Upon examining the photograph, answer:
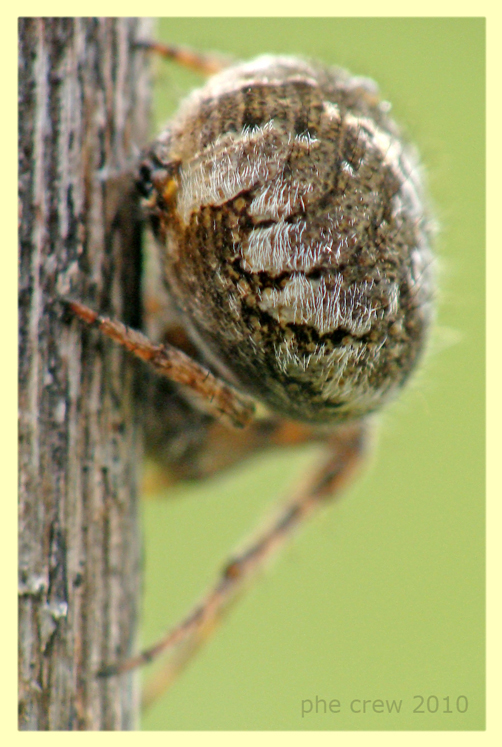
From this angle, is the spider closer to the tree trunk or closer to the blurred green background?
the tree trunk

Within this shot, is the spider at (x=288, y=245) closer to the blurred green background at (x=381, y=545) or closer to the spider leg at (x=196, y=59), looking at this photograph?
the spider leg at (x=196, y=59)

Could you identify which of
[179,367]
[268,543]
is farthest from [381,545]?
[179,367]

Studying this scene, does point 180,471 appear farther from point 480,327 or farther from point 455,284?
point 480,327

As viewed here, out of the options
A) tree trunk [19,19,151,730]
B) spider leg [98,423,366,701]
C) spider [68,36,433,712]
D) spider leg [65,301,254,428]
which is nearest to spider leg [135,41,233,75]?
tree trunk [19,19,151,730]

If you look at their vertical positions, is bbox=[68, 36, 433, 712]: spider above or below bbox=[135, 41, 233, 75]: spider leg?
below

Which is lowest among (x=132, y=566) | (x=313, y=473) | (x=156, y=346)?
(x=132, y=566)

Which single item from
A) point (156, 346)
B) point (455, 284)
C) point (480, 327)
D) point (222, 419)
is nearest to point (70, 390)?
point (156, 346)

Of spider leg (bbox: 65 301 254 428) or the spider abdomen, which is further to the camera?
spider leg (bbox: 65 301 254 428)
